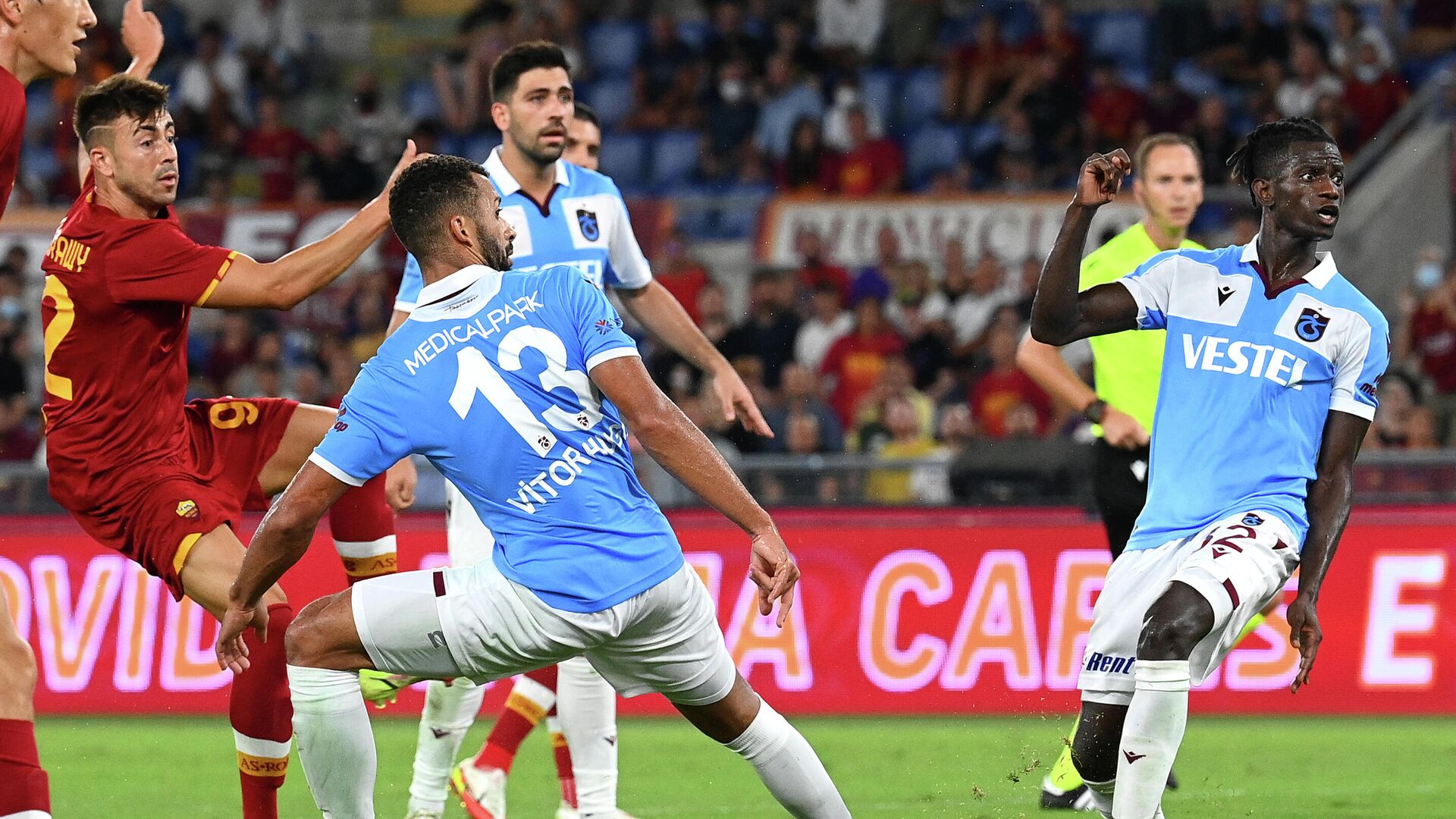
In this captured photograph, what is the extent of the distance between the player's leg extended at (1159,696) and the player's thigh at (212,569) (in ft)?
8.59

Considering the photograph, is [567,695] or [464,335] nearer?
[464,335]

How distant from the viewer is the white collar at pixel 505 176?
276 inches

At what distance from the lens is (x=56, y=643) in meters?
10.7

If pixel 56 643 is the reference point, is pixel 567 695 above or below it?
above

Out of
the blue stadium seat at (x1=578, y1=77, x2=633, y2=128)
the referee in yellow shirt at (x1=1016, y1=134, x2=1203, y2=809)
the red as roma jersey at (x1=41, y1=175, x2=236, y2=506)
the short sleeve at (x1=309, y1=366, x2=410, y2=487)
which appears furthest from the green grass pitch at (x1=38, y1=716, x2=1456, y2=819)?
the blue stadium seat at (x1=578, y1=77, x2=633, y2=128)

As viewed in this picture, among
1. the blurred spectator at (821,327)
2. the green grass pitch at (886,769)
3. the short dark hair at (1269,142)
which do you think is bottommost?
the green grass pitch at (886,769)

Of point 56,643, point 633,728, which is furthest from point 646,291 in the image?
point 56,643

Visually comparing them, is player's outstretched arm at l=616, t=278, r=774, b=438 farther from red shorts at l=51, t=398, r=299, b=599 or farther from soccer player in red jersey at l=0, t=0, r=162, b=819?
soccer player in red jersey at l=0, t=0, r=162, b=819

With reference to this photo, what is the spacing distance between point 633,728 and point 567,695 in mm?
3666

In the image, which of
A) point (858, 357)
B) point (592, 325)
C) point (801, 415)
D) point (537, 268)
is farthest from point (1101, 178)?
point (858, 357)

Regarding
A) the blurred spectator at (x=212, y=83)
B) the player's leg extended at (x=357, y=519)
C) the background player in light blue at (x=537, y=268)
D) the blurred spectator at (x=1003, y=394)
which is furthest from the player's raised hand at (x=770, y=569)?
the blurred spectator at (x=212, y=83)

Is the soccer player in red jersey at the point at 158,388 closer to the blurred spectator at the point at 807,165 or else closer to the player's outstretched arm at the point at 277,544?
the player's outstretched arm at the point at 277,544

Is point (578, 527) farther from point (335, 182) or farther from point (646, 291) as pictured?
point (335, 182)

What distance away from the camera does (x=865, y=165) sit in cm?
1628
